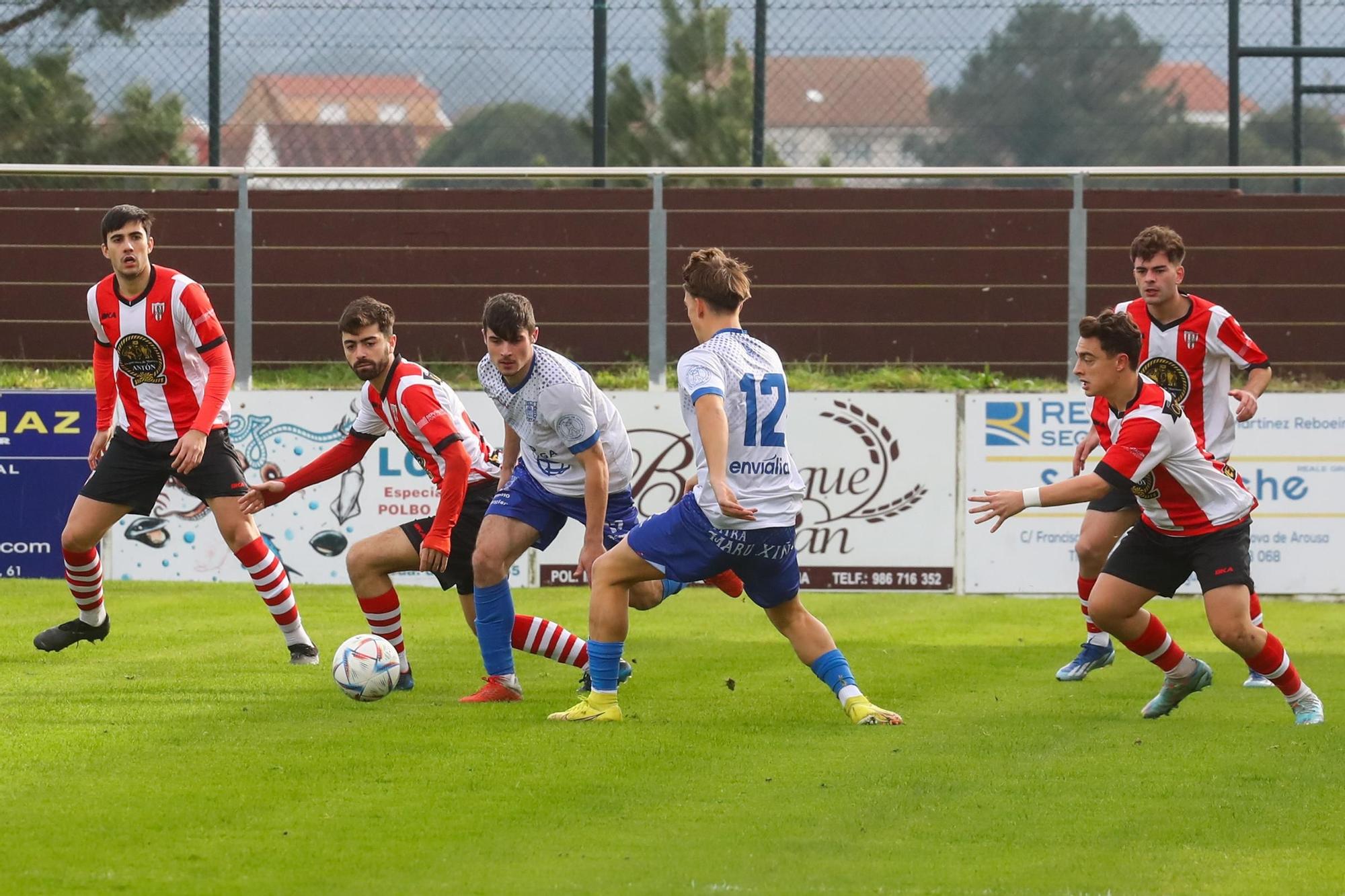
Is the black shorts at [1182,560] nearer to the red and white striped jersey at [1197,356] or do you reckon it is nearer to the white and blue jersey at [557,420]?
the red and white striped jersey at [1197,356]

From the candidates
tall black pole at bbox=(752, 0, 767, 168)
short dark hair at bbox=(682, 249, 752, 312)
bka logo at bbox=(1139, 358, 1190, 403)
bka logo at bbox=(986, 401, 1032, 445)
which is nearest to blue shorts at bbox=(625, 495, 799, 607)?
short dark hair at bbox=(682, 249, 752, 312)

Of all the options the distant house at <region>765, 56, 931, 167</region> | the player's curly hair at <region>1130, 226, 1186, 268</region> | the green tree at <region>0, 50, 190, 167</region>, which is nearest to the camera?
the player's curly hair at <region>1130, 226, 1186, 268</region>

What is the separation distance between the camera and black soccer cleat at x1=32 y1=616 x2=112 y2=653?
8.57 m

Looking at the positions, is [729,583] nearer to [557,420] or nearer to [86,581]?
[557,420]

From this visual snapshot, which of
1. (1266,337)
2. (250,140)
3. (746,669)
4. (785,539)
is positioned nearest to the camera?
(785,539)

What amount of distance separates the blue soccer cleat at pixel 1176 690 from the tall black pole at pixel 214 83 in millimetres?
10186

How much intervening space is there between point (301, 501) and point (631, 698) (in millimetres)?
5384

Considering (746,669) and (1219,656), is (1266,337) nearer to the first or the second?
(1219,656)

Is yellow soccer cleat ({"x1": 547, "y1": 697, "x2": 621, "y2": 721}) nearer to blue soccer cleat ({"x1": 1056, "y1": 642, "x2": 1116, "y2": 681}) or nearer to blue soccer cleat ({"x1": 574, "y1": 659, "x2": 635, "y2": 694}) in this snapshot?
blue soccer cleat ({"x1": 574, "y1": 659, "x2": 635, "y2": 694})

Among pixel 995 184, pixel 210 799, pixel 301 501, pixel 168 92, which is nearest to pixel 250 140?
pixel 168 92

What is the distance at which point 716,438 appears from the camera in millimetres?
6355

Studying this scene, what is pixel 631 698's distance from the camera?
7.67 meters

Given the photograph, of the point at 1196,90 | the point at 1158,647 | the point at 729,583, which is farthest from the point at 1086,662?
the point at 1196,90

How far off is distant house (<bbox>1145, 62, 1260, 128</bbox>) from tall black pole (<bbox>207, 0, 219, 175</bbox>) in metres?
7.98
